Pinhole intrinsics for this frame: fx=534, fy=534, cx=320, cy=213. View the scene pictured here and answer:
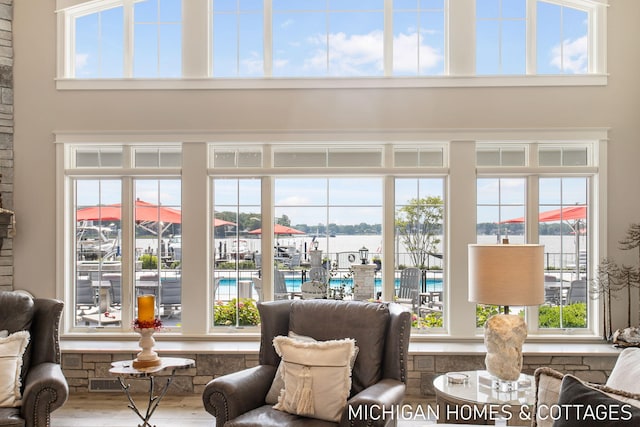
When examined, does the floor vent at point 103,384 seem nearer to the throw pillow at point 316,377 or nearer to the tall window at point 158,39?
the throw pillow at point 316,377

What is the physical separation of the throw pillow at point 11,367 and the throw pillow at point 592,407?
3.05 meters

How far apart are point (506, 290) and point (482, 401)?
23.4 inches

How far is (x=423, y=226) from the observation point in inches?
A: 211

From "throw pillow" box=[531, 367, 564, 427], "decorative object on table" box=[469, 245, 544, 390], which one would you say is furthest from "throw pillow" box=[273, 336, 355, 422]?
"throw pillow" box=[531, 367, 564, 427]

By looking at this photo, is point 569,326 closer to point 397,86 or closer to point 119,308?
point 397,86

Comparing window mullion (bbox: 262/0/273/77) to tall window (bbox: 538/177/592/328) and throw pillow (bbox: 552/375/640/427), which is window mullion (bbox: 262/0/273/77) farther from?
throw pillow (bbox: 552/375/640/427)

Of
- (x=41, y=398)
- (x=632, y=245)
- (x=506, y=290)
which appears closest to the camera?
(x=506, y=290)

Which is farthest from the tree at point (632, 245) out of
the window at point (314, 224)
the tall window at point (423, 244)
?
the tall window at point (423, 244)

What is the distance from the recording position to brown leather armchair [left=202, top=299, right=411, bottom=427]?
111 inches

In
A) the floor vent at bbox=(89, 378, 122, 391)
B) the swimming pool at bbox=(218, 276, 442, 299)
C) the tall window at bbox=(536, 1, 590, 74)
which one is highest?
the tall window at bbox=(536, 1, 590, 74)

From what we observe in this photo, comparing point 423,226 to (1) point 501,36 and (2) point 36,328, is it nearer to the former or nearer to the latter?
(1) point 501,36

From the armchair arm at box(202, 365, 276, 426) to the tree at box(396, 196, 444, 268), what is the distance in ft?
8.63

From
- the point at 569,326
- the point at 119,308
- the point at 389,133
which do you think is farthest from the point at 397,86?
the point at 119,308

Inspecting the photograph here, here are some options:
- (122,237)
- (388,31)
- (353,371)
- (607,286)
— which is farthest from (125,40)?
(607,286)
